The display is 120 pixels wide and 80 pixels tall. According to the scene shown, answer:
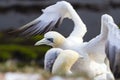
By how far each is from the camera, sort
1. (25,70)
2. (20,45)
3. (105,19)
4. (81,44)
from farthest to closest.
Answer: (20,45) < (25,70) < (81,44) < (105,19)

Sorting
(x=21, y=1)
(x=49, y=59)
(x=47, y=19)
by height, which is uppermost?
(x=21, y=1)

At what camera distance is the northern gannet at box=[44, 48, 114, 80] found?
2221 millimetres

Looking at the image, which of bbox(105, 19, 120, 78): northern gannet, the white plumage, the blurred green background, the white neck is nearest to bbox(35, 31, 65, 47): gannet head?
the white plumage

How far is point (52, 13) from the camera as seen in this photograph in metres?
2.55

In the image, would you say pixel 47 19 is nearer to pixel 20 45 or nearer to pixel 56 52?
pixel 56 52

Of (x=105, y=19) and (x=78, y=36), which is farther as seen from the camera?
(x=78, y=36)

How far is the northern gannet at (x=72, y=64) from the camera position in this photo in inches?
87.4

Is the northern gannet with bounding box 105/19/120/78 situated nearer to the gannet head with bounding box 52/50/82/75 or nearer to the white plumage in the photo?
the white plumage

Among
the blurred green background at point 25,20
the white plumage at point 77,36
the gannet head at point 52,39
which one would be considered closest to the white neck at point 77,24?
the white plumage at point 77,36

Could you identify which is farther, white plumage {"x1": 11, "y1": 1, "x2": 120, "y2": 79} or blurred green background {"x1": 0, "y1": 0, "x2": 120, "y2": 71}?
blurred green background {"x1": 0, "y1": 0, "x2": 120, "y2": 71}

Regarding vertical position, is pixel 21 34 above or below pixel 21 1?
below

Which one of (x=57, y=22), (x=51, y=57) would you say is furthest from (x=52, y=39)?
(x=57, y=22)

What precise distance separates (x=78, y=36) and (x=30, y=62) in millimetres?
3467

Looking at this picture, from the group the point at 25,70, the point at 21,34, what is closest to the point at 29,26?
the point at 21,34
